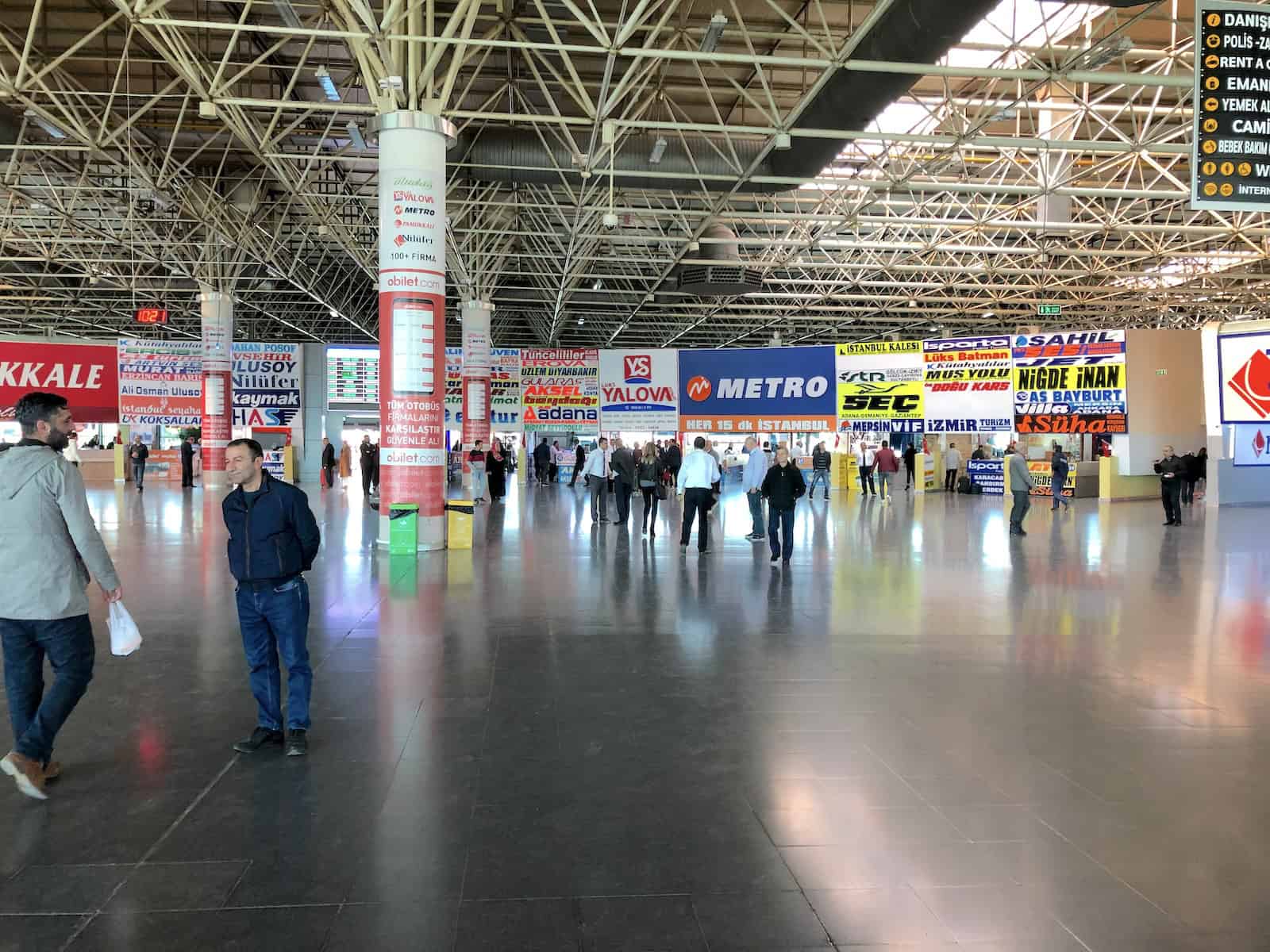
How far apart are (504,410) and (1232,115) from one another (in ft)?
80.1

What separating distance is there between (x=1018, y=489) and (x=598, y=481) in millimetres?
7608

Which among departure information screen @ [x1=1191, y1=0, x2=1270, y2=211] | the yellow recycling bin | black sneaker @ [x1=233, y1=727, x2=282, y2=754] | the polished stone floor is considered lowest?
the polished stone floor

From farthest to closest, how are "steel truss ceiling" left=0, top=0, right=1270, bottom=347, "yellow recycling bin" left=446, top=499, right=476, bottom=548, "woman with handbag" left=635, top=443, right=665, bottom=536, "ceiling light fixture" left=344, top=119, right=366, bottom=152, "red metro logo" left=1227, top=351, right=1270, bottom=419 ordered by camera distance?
"red metro logo" left=1227, top=351, right=1270, bottom=419 < "ceiling light fixture" left=344, top=119, right=366, bottom=152 < "woman with handbag" left=635, top=443, right=665, bottom=536 < "steel truss ceiling" left=0, top=0, right=1270, bottom=347 < "yellow recycling bin" left=446, top=499, right=476, bottom=548

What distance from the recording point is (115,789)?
3.93m

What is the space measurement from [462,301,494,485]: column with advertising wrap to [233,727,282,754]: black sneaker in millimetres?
25193

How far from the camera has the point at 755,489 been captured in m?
14.9

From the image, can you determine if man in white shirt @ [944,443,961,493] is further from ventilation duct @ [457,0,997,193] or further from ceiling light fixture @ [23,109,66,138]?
ceiling light fixture @ [23,109,66,138]

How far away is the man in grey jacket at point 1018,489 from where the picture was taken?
15.6 metres

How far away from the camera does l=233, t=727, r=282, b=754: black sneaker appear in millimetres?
4391

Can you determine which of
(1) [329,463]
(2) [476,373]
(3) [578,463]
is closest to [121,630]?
(2) [476,373]

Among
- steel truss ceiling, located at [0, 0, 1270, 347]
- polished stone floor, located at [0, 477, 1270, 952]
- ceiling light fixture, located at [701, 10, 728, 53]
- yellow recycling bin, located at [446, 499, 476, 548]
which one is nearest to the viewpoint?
polished stone floor, located at [0, 477, 1270, 952]

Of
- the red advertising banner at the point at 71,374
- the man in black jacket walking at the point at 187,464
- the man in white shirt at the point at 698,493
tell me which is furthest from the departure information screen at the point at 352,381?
the man in white shirt at the point at 698,493

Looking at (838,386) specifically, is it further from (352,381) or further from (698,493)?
(352,381)

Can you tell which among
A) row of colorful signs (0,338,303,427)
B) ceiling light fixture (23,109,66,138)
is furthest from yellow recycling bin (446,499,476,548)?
row of colorful signs (0,338,303,427)
